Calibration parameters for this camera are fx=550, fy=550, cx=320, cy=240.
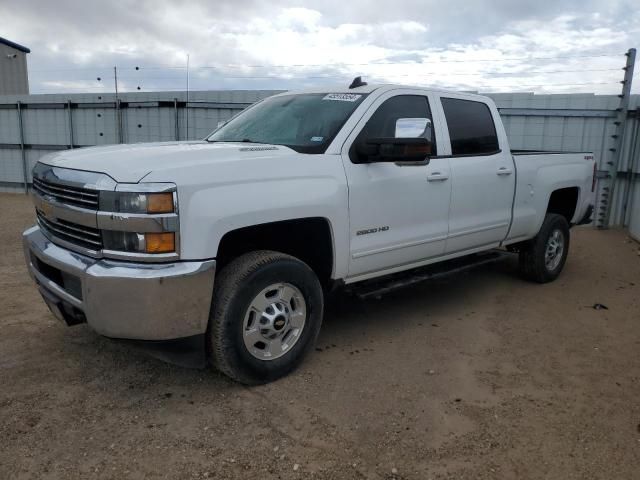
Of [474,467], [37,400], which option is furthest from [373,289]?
[37,400]

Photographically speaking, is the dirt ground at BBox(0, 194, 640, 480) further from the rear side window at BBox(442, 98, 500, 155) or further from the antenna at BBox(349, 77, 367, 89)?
the antenna at BBox(349, 77, 367, 89)

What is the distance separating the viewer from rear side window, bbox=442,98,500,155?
4.85 meters

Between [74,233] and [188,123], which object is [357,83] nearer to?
[74,233]

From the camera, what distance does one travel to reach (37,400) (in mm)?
3342

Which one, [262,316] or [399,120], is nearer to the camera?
[262,316]

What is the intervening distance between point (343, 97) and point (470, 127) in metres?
1.41

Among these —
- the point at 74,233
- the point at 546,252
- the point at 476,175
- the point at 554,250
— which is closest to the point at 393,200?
the point at 476,175

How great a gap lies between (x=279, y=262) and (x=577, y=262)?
5.61 metres

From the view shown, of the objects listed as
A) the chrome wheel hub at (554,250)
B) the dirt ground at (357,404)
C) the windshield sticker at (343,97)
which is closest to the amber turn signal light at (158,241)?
the dirt ground at (357,404)

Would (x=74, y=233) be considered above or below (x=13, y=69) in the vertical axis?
below

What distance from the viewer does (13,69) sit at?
78.1ft

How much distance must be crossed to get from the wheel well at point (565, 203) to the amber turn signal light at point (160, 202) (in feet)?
16.3

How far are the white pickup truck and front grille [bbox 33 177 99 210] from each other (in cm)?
1

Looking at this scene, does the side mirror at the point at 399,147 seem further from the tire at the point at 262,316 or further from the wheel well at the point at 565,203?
the wheel well at the point at 565,203
